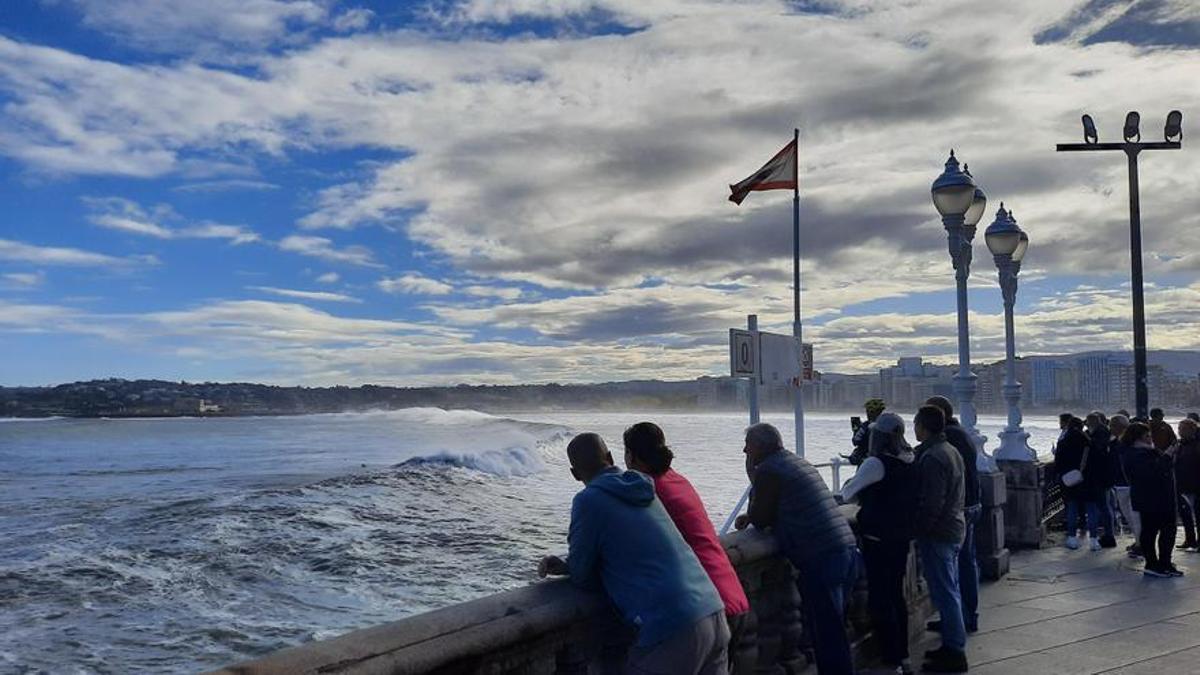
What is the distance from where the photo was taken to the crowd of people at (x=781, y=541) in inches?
146

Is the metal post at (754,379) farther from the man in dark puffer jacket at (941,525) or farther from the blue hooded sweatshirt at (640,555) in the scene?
the blue hooded sweatshirt at (640,555)

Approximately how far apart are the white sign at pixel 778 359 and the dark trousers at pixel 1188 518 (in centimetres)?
508

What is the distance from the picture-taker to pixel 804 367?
44.6 feet

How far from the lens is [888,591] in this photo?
625cm

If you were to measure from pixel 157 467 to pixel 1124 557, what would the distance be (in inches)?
2733

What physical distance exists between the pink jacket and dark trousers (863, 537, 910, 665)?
226 centimetres

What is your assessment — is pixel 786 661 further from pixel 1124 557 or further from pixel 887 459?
pixel 1124 557

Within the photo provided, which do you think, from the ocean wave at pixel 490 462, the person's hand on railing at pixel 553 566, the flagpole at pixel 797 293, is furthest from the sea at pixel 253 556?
the person's hand on railing at pixel 553 566

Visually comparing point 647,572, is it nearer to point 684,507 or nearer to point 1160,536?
point 684,507

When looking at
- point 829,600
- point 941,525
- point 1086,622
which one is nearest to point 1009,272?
point 1086,622

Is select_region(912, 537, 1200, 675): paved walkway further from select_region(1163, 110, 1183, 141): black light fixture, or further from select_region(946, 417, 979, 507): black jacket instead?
select_region(1163, 110, 1183, 141): black light fixture

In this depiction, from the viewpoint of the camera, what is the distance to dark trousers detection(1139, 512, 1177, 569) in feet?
32.3

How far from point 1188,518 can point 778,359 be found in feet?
18.4

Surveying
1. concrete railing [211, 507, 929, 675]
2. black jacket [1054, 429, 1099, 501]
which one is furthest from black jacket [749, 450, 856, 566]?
black jacket [1054, 429, 1099, 501]
